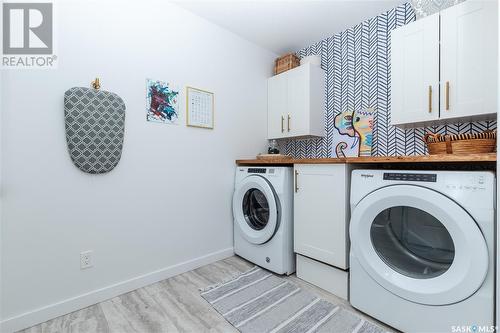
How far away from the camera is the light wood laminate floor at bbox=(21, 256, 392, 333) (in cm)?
132

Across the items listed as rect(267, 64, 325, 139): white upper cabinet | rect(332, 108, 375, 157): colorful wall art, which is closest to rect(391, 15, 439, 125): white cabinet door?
rect(332, 108, 375, 157): colorful wall art

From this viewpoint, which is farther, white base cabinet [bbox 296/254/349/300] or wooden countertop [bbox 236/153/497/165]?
white base cabinet [bbox 296/254/349/300]

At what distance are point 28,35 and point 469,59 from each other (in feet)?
8.45

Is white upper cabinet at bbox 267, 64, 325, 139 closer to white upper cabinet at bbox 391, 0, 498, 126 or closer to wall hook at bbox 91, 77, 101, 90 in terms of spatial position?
white upper cabinet at bbox 391, 0, 498, 126

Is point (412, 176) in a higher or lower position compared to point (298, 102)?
lower

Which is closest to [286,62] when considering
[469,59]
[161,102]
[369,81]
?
[369,81]

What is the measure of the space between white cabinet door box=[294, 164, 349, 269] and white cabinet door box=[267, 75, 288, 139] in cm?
83

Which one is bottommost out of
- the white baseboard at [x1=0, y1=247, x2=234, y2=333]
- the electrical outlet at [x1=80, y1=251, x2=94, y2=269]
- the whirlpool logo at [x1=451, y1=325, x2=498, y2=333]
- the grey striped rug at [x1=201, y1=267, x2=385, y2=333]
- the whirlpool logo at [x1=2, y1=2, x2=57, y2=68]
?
the grey striped rug at [x1=201, y1=267, x2=385, y2=333]

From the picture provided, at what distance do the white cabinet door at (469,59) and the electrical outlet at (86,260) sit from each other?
2.44 m

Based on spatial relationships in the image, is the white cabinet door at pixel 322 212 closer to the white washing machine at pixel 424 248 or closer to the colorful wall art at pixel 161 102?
the white washing machine at pixel 424 248

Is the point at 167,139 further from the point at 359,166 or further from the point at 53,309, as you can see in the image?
the point at 359,166

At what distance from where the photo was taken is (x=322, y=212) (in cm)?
166

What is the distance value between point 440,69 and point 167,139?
1.95m

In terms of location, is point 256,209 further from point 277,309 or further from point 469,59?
point 469,59
